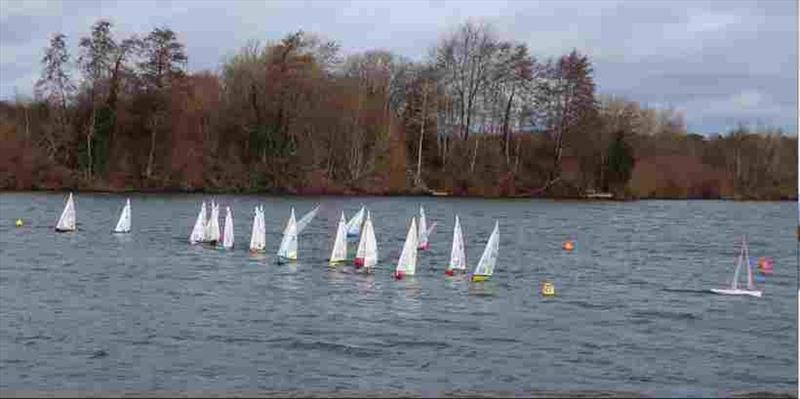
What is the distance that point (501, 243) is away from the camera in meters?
54.0

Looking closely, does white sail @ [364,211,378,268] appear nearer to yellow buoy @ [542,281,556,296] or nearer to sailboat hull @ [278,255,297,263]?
sailboat hull @ [278,255,297,263]

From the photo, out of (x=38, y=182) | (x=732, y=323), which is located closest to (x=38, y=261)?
(x=732, y=323)

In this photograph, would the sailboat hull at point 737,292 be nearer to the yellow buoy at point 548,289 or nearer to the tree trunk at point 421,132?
the yellow buoy at point 548,289

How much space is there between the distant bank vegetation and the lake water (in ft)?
184

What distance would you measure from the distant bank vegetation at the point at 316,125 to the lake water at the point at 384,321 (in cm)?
5598

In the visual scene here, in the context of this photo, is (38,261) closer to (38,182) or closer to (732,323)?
(732,323)

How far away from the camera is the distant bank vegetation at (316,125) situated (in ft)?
355

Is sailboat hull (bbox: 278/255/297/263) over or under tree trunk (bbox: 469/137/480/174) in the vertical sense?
under

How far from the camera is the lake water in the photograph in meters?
19.1

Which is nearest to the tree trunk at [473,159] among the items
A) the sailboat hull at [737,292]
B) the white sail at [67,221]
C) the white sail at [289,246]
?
the white sail at [67,221]

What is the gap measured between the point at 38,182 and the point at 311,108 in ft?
93.0

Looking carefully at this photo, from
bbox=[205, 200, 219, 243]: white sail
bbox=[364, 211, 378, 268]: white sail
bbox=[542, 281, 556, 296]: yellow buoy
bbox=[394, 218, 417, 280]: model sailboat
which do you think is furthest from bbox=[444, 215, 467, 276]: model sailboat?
bbox=[205, 200, 219, 243]: white sail

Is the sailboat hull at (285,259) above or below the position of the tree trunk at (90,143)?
below

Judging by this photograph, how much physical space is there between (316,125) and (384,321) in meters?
85.0
